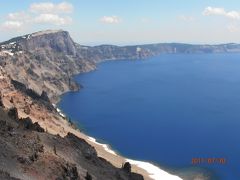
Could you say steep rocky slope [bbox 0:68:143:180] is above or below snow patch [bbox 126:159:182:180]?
above

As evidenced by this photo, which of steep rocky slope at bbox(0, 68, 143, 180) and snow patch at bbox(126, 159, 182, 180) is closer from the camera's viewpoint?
steep rocky slope at bbox(0, 68, 143, 180)

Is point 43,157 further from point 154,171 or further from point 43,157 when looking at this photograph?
point 154,171

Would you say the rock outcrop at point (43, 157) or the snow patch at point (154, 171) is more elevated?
the rock outcrop at point (43, 157)

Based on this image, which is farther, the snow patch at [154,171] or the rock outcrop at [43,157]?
the snow patch at [154,171]

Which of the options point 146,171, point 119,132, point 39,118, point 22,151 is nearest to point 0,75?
point 39,118
